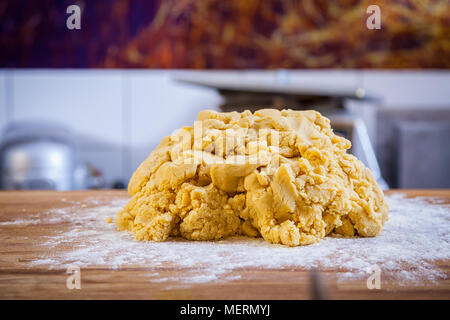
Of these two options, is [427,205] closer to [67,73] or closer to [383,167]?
[383,167]

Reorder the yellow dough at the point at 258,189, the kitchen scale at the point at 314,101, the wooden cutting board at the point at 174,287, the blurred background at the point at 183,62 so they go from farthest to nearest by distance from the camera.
A: the blurred background at the point at 183,62, the kitchen scale at the point at 314,101, the yellow dough at the point at 258,189, the wooden cutting board at the point at 174,287

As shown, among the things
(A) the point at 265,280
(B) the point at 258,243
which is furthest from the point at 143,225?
(A) the point at 265,280

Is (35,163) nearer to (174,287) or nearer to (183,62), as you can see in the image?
(183,62)

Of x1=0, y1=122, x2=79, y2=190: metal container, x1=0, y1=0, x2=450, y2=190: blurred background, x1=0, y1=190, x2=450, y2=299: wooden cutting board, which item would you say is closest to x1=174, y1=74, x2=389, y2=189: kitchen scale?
x1=0, y1=0, x2=450, y2=190: blurred background

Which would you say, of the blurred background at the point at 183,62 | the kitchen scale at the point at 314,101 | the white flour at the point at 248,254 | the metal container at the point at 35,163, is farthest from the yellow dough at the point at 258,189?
the blurred background at the point at 183,62

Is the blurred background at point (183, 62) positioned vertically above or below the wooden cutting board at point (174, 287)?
above

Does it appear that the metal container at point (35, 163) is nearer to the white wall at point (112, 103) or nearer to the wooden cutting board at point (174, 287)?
the white wall at point (112, 103)
